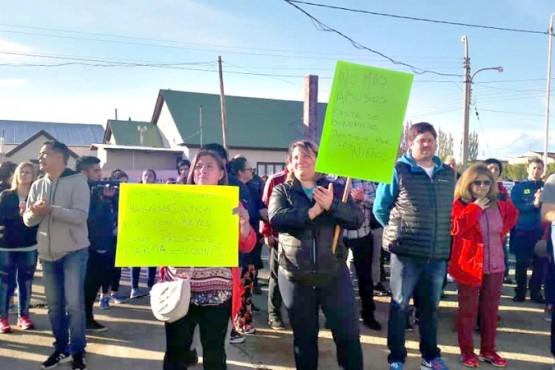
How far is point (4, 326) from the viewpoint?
491 centimetres

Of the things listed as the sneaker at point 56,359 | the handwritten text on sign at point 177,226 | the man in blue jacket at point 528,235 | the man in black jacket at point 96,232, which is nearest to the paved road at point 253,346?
the sneaker at point 56,359

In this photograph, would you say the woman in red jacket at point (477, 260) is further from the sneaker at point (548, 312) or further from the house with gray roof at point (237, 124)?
the house with gray roof at point (237, 124)

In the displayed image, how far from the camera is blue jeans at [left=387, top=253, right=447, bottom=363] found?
369cm

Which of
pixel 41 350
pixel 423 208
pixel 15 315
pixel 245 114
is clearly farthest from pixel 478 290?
pixel 245 114

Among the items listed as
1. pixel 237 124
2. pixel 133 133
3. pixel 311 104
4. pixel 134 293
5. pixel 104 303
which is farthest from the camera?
pixel 133 133

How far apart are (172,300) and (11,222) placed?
339 centimetres

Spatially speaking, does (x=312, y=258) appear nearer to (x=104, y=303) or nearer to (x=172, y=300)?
(x=172, y=300)

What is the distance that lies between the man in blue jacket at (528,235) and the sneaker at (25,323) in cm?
632

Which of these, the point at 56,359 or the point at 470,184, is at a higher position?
the point at 470,184

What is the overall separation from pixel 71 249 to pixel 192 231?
1.69m

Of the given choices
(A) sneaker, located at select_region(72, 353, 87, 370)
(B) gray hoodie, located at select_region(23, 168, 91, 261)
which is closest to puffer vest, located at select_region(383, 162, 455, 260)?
(B) gray hoodie, located at select_region(23, 168, 91, 261)

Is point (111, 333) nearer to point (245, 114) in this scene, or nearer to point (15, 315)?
point (15, 315)

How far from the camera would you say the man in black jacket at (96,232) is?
16.7 ft

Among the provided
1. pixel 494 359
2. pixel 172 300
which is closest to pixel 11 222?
pixel 172 300
